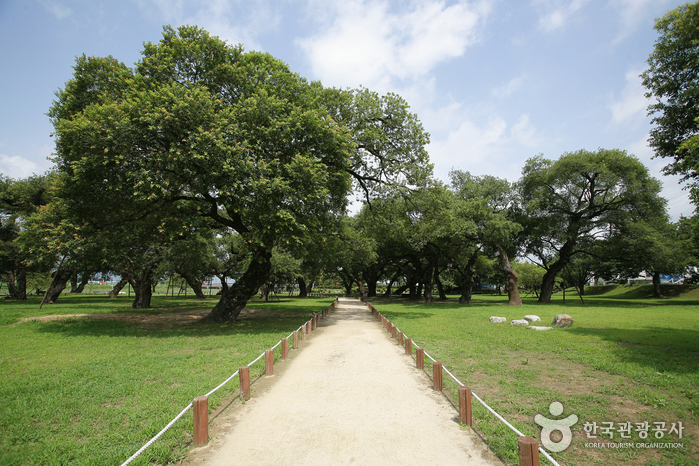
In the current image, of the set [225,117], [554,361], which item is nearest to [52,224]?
[225,117]

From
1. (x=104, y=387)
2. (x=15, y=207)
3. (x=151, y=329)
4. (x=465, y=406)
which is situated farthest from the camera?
(x=15, y=207)

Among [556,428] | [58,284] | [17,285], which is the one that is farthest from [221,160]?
[17,285]

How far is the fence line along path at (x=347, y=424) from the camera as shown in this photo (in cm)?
464

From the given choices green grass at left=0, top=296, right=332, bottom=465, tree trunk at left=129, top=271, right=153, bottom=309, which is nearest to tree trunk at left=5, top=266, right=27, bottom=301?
tree trunk at left=129, top=271, right=153, bottom=309

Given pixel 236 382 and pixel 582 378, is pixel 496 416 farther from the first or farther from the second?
pixel 236 382

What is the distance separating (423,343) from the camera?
1305cm

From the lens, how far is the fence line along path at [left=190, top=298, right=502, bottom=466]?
15.2ft

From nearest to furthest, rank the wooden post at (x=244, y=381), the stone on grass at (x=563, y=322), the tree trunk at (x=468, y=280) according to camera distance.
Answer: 1. the wooden post at (x=244, y=381)
2. the stone on grass at (x=563, y=322)
3. the tree trunk at (x=468, y=280)

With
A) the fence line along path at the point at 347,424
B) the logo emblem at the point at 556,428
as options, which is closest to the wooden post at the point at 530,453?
the fence line along path at the point at 347,424

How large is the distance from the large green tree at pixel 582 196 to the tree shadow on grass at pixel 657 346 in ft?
62.5

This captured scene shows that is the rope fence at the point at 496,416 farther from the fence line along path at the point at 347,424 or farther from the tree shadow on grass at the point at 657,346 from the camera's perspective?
the tree shadow on grass at the point at 657,346

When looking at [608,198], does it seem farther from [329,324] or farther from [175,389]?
[175,389]

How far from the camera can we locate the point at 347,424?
5.71 metres

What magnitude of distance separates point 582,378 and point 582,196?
30.4 metres
